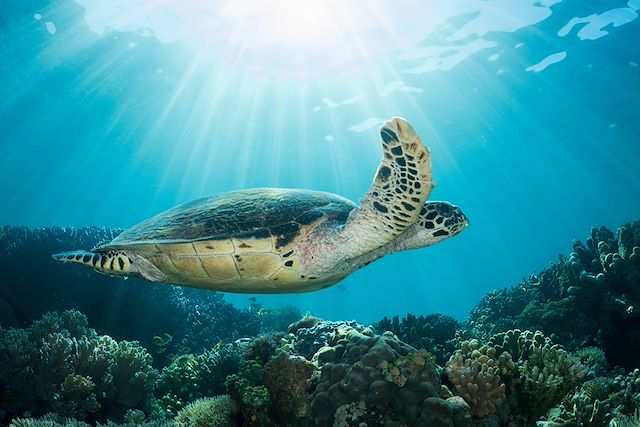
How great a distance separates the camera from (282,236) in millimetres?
4332

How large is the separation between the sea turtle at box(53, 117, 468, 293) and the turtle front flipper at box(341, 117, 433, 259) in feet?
0.04

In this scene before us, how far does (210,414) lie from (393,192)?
3185 millimetres

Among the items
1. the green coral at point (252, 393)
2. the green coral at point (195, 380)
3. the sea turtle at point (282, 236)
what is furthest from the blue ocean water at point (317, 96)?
the green coral at point (252, 393)

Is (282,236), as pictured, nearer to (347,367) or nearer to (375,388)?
(347,367)

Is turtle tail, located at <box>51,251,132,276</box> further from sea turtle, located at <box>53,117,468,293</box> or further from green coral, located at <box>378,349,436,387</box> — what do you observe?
green coral, located at <box>378,349,436,387</box>

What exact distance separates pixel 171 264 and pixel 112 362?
2.32 m

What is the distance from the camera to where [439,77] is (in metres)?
Result: 23.0

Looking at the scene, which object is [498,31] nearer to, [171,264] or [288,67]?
[288,67]

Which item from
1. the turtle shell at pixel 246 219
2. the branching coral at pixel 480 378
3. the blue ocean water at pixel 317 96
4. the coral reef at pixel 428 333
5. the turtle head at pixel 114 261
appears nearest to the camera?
the branching coral at pixel 480 378

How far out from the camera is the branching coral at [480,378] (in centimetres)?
379

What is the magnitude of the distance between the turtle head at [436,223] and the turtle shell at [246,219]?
974 mm

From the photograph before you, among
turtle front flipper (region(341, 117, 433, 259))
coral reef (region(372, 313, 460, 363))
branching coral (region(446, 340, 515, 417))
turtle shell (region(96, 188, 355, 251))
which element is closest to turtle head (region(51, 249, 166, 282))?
turtle shell (region(96, 188, 355, 251))

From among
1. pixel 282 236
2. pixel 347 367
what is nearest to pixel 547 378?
pixel 347 367

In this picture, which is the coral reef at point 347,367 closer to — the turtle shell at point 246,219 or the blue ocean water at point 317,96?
the turtle shell at point 246,219
